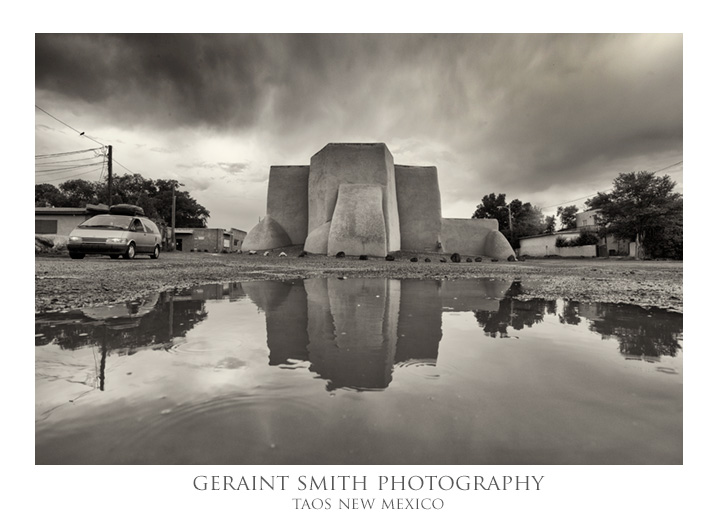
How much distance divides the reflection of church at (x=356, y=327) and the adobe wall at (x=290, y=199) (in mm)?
17223

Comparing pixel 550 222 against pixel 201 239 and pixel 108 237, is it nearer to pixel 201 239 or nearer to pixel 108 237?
pixel 201 239

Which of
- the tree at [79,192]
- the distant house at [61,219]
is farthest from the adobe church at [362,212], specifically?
the tree at [79,192]

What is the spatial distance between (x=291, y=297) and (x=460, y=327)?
6.84 ft

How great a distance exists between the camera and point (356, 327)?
8.67 ft

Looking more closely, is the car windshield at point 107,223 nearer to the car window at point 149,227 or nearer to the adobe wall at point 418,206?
the car window at point 149,227

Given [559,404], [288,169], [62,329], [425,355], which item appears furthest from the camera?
[288,169]

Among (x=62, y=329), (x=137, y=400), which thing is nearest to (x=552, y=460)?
(x=137, y=400)

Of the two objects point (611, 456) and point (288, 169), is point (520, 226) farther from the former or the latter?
point (611, 456)

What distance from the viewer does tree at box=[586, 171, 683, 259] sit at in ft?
68.2

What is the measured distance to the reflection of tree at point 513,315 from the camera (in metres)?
2.70

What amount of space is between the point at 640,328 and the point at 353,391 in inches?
93.3

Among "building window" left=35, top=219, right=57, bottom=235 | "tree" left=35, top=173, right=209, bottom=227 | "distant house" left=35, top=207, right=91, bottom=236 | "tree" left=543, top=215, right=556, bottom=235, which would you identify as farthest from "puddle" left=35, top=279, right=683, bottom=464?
"tree" left=543, top=215, right=556, bottom=235

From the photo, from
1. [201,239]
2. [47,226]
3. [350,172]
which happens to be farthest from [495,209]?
[47,226]
